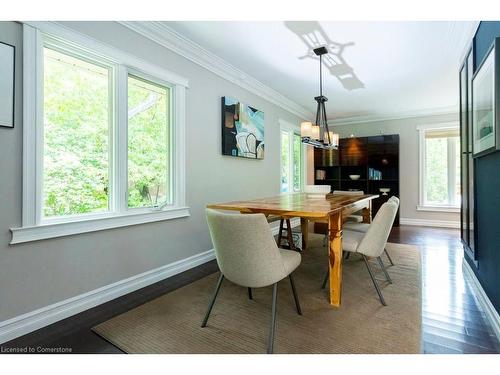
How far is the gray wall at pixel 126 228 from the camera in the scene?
1.65m

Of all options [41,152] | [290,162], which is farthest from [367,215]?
[41,152]

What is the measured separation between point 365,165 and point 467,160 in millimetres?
3312

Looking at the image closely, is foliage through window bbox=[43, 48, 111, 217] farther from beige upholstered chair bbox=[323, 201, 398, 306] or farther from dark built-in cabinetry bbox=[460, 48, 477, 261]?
dark built-in cabinetry bbox=[460, 48, 477, 261]

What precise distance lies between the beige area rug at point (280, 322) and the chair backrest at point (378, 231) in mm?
406

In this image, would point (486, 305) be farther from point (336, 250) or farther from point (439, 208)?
point (439, 208)

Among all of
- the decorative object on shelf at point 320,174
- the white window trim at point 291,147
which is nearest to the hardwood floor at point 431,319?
the white window trim at point 291,147

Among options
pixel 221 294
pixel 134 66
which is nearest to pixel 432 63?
pixel 134 66

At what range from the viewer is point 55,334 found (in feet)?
5.51

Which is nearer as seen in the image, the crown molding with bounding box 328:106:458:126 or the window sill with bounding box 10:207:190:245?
the window sill with bounding box 10:207:190:245

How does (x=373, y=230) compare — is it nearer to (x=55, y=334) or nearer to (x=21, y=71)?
(x=55, y=334)

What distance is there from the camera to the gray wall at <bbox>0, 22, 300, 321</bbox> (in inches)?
64.9

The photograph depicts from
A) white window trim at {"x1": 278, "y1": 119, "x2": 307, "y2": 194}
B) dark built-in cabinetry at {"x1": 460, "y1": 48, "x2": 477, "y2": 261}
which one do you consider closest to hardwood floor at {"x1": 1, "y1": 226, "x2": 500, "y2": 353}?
dark built-in cabinetry at {"x1": 460, "y1": 48, "x2": 477, "y2": 261}

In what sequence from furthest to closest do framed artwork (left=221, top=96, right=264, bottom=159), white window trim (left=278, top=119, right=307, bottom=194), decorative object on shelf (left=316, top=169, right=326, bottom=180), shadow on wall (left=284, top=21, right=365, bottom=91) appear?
decorative object on shelf (left=316, top=169, right=326, bottom=180) < white window trim (left=278, top=119, right=307, bottom=194) < framed artwork (left=221, top=96, right=264, bottom=159) < shadow on wall (left=284, top=21, right=365, bottom=91)

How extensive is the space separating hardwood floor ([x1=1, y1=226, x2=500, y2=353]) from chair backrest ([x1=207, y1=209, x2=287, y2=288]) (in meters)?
0.83
